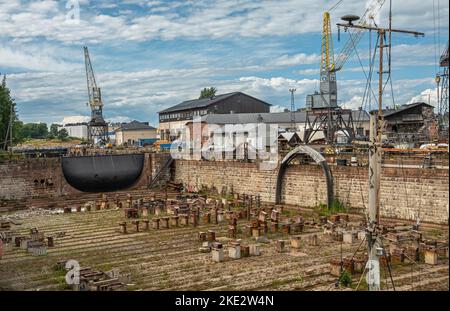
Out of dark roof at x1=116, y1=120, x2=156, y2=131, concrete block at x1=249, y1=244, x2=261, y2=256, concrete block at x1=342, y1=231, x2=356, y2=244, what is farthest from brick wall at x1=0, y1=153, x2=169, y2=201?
dark roof at x1=116, y1=120, x2=156, y2=131

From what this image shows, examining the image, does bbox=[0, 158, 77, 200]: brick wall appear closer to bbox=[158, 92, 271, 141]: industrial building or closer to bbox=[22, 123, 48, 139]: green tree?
bbox=[158, 92, 271, 141]: industrial building

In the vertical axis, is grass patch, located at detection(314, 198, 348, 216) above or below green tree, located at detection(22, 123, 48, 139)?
below

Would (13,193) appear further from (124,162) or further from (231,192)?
(231,192)

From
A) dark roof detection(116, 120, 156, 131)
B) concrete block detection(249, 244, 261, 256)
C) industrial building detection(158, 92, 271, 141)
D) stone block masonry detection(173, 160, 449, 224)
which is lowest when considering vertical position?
concrete block detection(249, 244, 261, 256)

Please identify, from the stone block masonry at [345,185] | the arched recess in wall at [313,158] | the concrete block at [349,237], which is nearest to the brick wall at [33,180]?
the stone block masonry at [345,185]

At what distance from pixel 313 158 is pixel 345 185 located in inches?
75.6

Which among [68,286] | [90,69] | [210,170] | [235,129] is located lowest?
[68,286]

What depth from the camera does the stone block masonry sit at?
17.3 m

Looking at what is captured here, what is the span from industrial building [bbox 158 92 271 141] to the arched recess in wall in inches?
1162

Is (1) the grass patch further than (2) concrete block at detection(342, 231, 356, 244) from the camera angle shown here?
Yes

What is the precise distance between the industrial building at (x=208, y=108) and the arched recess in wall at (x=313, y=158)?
2951 cm

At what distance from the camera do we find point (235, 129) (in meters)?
42.2
